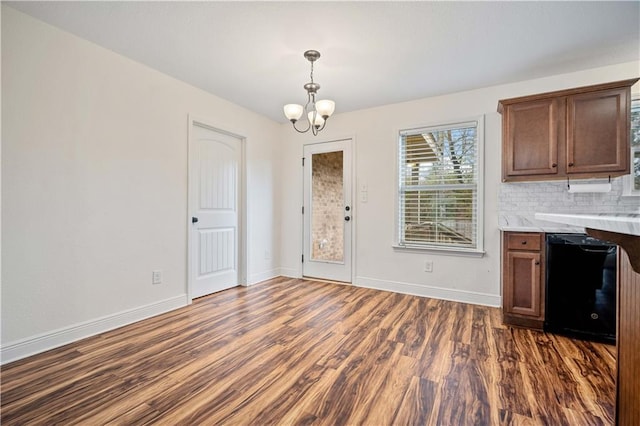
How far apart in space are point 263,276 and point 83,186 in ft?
8.12

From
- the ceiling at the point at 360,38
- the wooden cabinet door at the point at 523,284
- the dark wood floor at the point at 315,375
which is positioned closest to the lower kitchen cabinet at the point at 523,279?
the wooden cabinet door at the point at 523,284

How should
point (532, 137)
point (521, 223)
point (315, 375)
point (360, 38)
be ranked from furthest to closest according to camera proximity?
point (521, 223) < point (532, 137) < point (360, 38) < point (315, 375)

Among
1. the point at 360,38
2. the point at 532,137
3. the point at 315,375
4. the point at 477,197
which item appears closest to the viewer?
the point at 315,375

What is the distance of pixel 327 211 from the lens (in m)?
4.34

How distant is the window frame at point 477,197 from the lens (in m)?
3.27

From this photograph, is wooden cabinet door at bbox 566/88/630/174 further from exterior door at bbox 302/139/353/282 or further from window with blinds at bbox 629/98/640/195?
exterior door at bbox 302/139/353/282

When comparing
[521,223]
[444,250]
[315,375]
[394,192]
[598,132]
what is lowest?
[315,375]

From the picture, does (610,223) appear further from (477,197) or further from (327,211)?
(327,211)

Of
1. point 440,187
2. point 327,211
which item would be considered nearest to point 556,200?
point 440,187

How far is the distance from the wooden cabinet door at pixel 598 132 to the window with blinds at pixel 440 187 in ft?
2.68

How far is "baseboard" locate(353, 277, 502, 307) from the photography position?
127 inches

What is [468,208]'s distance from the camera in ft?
11.1

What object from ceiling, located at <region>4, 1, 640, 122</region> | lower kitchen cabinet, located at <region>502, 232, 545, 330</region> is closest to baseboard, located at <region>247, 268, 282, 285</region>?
ceiling, located at <region>4, 1, 640, 122</region>

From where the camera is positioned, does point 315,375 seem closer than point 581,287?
Yes
